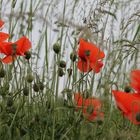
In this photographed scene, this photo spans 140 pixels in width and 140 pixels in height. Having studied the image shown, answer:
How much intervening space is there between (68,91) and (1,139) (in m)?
0.24

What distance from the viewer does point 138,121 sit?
876mm

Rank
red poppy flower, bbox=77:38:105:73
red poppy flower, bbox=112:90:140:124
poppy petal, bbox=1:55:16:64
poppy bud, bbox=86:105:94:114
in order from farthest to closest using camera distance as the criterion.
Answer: poppy petal, bbox=1:55:16:64 < red poppy flower, bbox=77:38:105:73 < poppy bud, bbox=86:105:94:114 < red poppy flower, bbox=112:90:140:124

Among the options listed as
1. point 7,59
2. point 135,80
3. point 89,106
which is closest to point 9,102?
point 7,59

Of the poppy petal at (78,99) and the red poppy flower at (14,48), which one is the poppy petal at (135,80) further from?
the red poppy flower at (14,48)

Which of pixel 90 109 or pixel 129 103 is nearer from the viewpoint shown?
pixel 129 103

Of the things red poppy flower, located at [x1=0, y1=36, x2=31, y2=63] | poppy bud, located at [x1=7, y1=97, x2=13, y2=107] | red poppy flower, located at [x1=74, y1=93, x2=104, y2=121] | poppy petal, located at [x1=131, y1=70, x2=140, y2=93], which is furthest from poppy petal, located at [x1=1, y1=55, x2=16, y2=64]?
poppy petal, located at [x1=131, y1=70, x2=140, y2=93]

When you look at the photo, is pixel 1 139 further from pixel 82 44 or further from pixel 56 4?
pixel 56 4

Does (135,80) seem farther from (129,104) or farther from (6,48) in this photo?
(6,48)

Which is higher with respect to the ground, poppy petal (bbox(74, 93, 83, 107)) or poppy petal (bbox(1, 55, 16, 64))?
poppy petal (bbox(1, 55, 16, 64))

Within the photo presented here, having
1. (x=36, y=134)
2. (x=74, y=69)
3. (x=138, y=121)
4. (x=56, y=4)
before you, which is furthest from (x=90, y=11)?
(x=138, y=121)

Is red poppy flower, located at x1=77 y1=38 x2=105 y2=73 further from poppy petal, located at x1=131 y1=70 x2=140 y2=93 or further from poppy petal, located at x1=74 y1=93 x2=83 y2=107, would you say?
poppy petal, located at x1=131 y1=70 x2=140 y2=93

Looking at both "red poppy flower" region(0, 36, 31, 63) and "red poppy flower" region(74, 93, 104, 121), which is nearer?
"red poppy flower" region(74, 93, 104, 121)

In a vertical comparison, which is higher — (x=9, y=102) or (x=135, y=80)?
(x=135, y=80)

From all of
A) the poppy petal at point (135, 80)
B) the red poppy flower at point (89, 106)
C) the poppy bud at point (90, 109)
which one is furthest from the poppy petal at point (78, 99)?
the poppy petal at point (135, 80)
